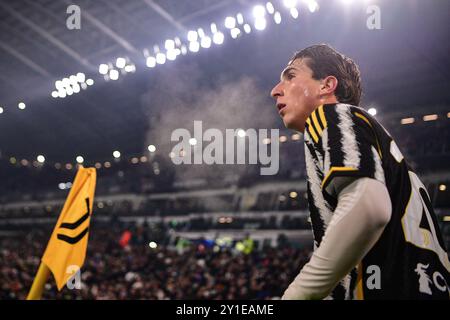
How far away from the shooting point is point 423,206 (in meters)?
1.45

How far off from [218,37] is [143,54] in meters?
5.00

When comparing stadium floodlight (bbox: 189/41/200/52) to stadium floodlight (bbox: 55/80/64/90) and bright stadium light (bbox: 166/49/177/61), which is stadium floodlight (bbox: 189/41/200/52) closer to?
bright stadium light (bbox: 166/49/177/61)

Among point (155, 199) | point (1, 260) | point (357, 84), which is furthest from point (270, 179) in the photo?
point (357, 84)

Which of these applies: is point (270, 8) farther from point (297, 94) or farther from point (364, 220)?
point (364, 220)

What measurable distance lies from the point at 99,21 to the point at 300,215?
1245 cm

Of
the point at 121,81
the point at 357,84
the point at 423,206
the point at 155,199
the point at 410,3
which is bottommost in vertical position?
the point at 423,206

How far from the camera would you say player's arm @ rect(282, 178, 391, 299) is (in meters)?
1.19

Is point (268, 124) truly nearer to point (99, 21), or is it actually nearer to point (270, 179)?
point (270, 179)

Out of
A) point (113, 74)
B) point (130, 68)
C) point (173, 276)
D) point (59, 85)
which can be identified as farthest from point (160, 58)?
point (173, 276)

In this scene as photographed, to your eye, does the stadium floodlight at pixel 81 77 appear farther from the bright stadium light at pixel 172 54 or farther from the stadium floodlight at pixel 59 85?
the bright stadium light at pixel 172 54

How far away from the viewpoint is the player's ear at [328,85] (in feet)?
5.12

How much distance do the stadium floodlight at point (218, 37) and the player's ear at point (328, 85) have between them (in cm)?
1651

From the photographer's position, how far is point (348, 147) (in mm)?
1277

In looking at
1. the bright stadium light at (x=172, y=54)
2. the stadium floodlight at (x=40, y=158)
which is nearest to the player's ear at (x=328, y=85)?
the bright stadium light at (x=172, y=54)
